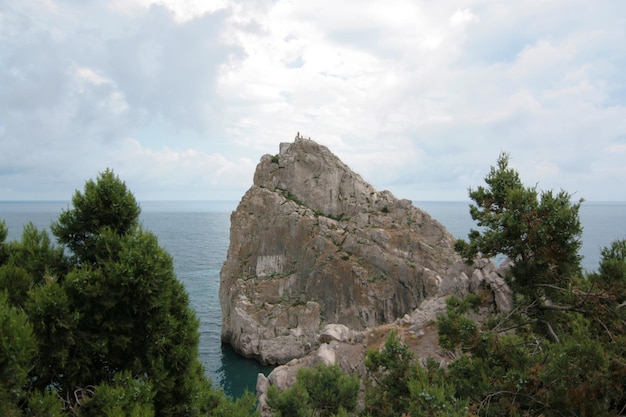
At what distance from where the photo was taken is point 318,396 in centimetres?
1619

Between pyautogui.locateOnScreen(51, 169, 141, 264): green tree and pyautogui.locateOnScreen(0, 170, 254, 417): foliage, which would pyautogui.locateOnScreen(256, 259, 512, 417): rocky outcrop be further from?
pyautogui.locateOnScreen(51, 169, 141, 264): green tree

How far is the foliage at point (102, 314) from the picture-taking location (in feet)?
28.7

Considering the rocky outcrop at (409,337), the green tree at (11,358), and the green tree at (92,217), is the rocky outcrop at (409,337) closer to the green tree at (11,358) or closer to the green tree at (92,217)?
the green tree at (92,217)

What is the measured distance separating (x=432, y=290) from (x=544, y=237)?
108 ft

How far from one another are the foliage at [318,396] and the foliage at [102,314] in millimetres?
4945

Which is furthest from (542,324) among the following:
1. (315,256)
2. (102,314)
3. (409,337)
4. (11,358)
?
(315,256)

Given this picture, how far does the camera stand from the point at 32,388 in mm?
9055

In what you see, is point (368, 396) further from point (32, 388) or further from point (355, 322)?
point (355, 322)

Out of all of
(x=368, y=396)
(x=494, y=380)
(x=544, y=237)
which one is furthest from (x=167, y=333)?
(x=544, y=237)

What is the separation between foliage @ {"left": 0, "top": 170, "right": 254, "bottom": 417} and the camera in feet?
28.7

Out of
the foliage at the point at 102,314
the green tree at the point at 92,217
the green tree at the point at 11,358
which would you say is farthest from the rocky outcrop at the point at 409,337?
the green tree at the point at 11,358

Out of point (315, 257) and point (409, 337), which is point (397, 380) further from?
point (315, 257)

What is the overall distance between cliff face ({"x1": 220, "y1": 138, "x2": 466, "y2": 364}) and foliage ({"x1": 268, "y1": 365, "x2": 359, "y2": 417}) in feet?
88.5

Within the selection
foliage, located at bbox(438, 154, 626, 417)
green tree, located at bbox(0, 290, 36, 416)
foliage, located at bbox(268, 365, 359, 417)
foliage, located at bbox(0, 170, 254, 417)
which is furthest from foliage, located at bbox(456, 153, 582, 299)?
green tree, located at bbox(0, 290, 36, 416)
